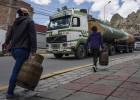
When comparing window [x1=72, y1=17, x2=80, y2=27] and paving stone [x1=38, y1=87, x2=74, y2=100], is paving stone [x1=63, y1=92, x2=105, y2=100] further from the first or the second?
window [x1=72, y1=17, x2=80, y2=27]

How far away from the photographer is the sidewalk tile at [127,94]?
6.43 meters

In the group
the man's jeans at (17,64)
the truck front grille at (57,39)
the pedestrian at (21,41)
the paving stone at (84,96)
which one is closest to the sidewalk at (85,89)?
the paving stone at (84,96)

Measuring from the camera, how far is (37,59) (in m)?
6.29

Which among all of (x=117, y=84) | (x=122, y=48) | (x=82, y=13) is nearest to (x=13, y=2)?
(x=122, y=48)

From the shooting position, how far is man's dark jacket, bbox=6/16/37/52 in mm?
6122

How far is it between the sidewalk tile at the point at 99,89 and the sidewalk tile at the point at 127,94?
202 millimetres

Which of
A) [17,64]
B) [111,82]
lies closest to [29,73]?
[17,64]

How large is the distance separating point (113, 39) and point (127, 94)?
2038 cm

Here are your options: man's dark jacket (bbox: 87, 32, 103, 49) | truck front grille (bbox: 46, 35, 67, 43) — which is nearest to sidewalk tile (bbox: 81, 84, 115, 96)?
man's dark jacket (bbox: 87, 32, 103, 49)

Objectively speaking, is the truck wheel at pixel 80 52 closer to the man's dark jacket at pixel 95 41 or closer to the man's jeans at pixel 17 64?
the man's dark jacket at pixel 95 41

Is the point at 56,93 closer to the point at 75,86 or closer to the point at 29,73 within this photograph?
the point at 29,73

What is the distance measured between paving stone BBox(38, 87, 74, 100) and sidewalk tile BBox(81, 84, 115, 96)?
0.51 m

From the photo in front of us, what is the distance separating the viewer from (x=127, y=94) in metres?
6.72

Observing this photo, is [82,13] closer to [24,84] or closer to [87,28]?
[87,28]
